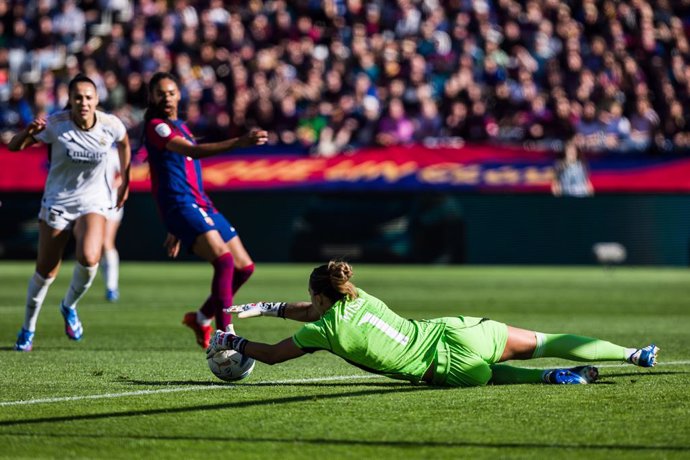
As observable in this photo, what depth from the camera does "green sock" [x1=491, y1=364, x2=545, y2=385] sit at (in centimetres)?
858

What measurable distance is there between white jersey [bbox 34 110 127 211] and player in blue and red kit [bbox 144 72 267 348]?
1.47 ft

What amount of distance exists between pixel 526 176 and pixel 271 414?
18844 millimetres

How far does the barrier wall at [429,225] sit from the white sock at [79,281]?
1403 centimetres

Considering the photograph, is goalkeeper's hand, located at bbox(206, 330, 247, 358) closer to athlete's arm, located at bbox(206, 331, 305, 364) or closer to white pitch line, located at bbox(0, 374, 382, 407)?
athlete's arm, located at bbox(206, 331, 305, 364)

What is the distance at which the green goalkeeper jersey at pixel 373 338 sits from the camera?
7.89 m

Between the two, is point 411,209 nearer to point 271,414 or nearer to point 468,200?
point 468,200

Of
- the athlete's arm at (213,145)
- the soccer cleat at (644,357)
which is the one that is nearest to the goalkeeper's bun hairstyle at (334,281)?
the athlete's arm at (213,145)

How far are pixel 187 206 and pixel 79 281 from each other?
4.36 feet

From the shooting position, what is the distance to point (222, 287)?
10.8m

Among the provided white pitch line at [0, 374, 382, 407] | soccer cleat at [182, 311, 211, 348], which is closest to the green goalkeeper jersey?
white pitch line at [0, 374, 382, 407]

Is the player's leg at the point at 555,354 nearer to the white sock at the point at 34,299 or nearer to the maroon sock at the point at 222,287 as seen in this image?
the maroon sock at the point at 222,287

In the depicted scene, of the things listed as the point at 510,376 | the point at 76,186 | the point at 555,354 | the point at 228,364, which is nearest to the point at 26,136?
the point at 76,186

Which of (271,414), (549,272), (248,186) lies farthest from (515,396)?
(248,186)

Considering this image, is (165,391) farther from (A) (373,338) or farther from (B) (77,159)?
(B) (77,159)
